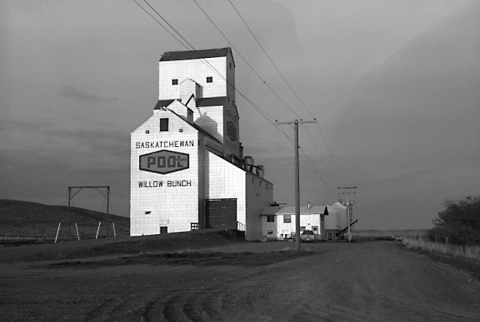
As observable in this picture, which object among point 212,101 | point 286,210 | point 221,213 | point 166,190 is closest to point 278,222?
point 286,210

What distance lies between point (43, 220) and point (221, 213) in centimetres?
5034

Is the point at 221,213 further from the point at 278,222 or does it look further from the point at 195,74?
the point at 195,74

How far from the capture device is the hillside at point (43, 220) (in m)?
86.9

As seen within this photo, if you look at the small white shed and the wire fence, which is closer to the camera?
the wire fence

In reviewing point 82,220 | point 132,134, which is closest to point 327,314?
point 132,134

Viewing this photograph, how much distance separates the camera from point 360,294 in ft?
48.9

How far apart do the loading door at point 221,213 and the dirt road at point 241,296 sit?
139ft

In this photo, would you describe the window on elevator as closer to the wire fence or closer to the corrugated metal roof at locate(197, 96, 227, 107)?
the corrugated metal roof at locate(197, 96, 227, 107)

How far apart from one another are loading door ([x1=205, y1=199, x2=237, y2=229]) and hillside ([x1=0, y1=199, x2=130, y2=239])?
75.1 feet

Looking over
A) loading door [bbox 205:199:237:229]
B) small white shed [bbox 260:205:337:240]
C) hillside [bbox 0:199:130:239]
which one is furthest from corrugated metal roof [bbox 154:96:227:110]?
hillside [bbox 0:199:130:239]

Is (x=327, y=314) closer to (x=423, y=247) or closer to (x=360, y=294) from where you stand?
(x=360, y=294)

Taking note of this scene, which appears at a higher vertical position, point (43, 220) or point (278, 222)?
point (43, 220)

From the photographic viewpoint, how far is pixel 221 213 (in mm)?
65188

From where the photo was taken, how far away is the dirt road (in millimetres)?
11477
